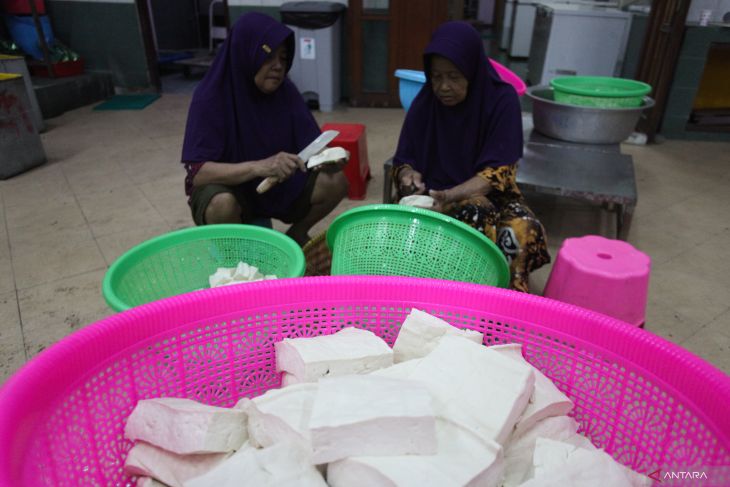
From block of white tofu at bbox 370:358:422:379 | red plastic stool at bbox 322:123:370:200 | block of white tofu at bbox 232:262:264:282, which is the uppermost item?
block of white tofu at bbox 370:358:422:379

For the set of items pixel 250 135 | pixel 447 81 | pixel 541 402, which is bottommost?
pixel 541 402

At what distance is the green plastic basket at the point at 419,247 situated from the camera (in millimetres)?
1213

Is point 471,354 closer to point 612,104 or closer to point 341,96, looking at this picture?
point 612,104

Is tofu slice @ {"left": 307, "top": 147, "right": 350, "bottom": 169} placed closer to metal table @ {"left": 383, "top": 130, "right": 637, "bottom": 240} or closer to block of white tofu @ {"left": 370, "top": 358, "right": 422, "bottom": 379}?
metal table @ {"left": 383, "top": 130, "right": 637, "bottom": 240}

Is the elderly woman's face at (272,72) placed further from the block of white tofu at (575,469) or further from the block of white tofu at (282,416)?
the block of white tofu at (575,469)

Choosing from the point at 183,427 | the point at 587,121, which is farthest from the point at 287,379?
the point at 587,121

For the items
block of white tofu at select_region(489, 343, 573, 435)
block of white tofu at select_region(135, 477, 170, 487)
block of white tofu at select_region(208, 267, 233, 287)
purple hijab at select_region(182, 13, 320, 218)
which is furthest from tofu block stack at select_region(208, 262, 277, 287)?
block of white tofu at select_region(489, 343, 573, 435)

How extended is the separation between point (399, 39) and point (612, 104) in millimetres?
2849

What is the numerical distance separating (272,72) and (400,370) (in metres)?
1.30

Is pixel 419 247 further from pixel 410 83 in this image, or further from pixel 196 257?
pixel 410 83

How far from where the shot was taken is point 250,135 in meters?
1.96

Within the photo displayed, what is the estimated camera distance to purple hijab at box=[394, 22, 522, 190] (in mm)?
1702

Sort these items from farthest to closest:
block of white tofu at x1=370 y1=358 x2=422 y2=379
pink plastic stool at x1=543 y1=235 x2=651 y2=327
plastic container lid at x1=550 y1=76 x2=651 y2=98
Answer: plastic container lid at x1=550 y1=76 x2=651 y2=98 → pink plastic stool at x1=543 y1=235 x2=651 y2=327 → block of white tofu at x1=370 y1=358 x2=422 y2=379

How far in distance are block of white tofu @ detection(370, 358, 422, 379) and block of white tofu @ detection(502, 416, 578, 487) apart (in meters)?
0.21
